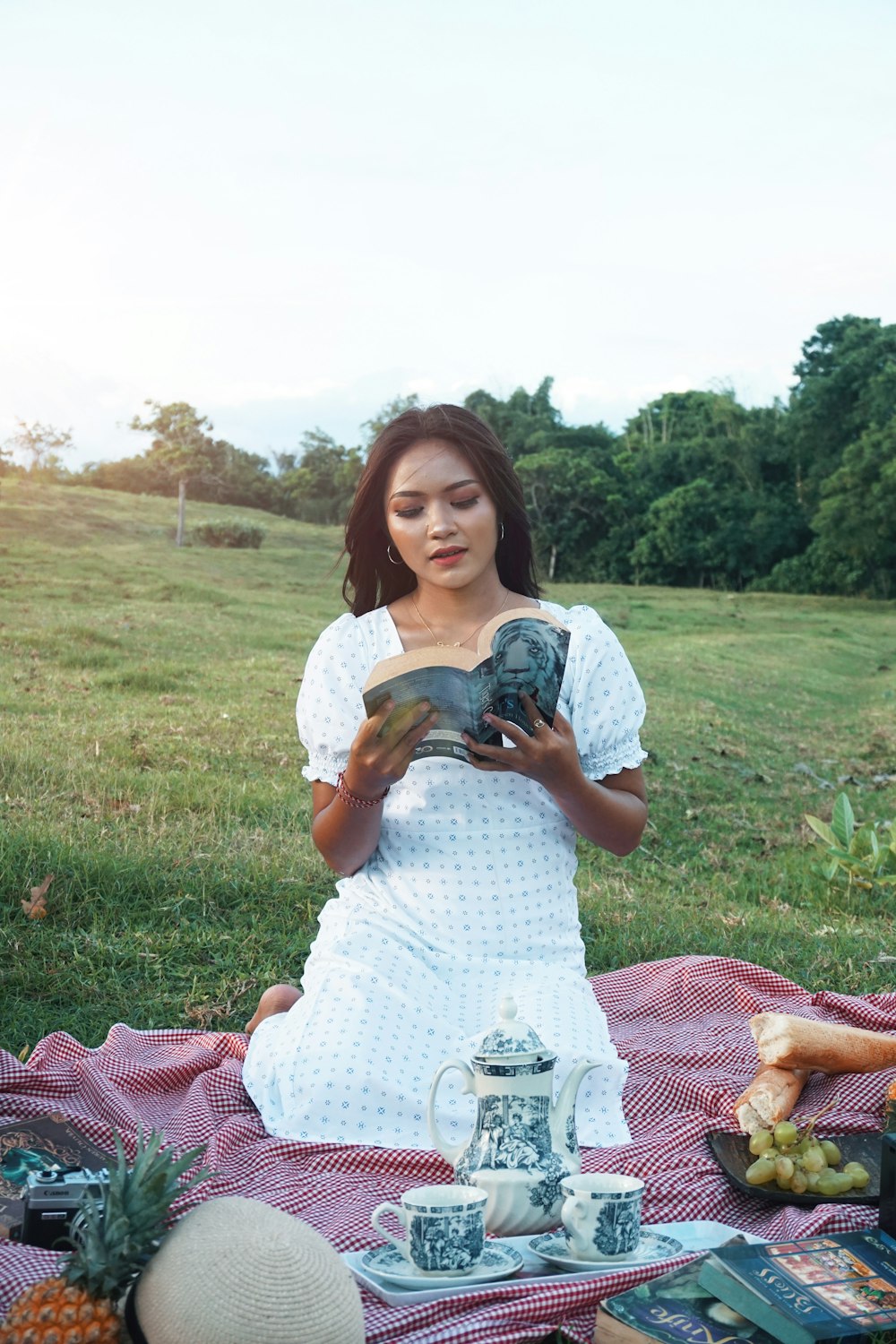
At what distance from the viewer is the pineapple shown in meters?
2.02

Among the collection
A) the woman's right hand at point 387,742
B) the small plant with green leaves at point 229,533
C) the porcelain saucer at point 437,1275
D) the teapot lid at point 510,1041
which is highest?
the small plant with green leaves at point 229,533

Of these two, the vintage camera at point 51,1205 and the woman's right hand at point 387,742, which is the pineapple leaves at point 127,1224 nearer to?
the vintage camera at point 51,1205

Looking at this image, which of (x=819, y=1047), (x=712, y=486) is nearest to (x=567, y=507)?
(x=712, y=486)

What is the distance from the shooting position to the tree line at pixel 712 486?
38062 millimetres

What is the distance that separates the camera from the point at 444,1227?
7.81ft

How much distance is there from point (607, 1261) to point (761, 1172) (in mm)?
756

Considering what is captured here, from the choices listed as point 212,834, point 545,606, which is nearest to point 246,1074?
point 545,606

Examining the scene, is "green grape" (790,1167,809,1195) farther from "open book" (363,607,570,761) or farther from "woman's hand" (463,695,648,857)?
"open book" (363,607,570,761)

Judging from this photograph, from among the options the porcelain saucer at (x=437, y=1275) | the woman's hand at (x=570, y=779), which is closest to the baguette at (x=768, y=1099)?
the woman's hand at (x=570, y=779)

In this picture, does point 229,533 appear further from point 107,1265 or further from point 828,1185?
point 107,1265

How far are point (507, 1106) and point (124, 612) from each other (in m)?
13.7

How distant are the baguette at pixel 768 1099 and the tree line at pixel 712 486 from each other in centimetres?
3421

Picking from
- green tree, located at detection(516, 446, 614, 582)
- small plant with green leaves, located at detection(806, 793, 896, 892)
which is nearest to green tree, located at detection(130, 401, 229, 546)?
green tree, located at detection(516, 446, 614, 582)

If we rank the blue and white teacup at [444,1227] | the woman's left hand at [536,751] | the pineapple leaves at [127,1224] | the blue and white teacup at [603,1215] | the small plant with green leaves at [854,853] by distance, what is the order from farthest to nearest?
the small plant with green leaves at [854,853], the woman's left hand at [536,751], the blue and white teacup at [603,1215], the blue and white teacup at [444,1227], the pineapple leaves at [127,1224]
